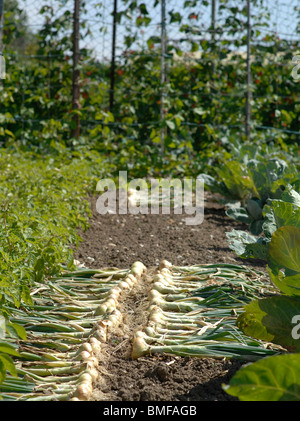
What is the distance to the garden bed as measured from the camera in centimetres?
194

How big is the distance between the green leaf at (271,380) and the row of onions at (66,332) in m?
0.67

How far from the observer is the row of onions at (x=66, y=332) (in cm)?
188

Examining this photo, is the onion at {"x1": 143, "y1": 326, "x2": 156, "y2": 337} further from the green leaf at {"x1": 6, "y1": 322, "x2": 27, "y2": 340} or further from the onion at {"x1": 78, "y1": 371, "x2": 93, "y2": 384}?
the green leaf at {"x1": 6, "y1": 322, "x2": 27, "y2": 340}

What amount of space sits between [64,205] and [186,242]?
1045 mm

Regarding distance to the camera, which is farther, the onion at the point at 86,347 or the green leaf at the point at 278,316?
the onion at the point at 86,347

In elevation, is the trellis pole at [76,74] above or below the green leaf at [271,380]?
above

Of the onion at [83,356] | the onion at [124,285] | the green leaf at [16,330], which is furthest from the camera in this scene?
the onion at [124,285]

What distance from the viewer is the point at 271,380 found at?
1.38 meters

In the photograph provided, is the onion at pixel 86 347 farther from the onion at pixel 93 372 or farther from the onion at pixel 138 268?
the onion at pixel 138 268

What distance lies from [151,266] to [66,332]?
1.24m

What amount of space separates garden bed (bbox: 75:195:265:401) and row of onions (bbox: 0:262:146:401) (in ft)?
0.23

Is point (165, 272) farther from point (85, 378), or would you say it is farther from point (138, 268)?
point (85, 378)

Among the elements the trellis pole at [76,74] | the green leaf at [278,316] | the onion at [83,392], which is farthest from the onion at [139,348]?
the trellis pole at [76,74]
